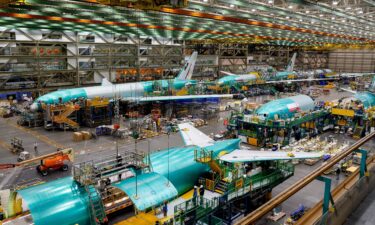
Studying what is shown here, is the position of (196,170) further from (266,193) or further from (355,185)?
(355,185)

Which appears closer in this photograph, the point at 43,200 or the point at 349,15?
the point at 43,200

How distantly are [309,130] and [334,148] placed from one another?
17.6 feet

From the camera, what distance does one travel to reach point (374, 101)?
40531 mm

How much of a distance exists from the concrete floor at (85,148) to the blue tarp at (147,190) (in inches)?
273

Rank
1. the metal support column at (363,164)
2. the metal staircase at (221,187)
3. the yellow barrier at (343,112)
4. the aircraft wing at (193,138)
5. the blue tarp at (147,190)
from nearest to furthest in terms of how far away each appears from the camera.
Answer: the metal support column at (363,164) → the blue tarp at (147,190) → the metal staircase at (221,187) → the aircraft wing at (193,138) → the yellow barrier at (343,112)

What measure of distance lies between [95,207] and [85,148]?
18.1 meters

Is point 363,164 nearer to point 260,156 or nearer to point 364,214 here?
point 364,214

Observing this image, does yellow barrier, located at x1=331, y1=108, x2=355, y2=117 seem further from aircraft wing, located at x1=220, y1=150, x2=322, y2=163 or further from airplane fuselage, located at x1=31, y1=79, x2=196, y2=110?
airplane fuselage, located at x1=31, y1=79, x2=196, y2=110

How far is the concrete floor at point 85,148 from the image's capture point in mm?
19422

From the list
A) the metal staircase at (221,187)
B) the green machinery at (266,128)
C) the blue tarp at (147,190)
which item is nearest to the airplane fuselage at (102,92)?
the green machinery at (266,128)

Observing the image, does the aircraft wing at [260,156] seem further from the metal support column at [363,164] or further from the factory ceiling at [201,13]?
the factory ceiling at [201,13]

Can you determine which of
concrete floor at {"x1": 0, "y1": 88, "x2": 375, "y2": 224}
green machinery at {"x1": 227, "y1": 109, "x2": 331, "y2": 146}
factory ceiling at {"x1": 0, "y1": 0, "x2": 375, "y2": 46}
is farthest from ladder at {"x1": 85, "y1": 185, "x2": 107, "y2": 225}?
green machinery at {"x1": 227, "y1": 109, "x2": 331, "y2": 146}

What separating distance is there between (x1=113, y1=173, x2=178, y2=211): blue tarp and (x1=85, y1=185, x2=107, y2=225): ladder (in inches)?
34.8

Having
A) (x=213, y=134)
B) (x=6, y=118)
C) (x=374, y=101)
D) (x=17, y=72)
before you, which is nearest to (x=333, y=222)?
(x=213, y=134)
